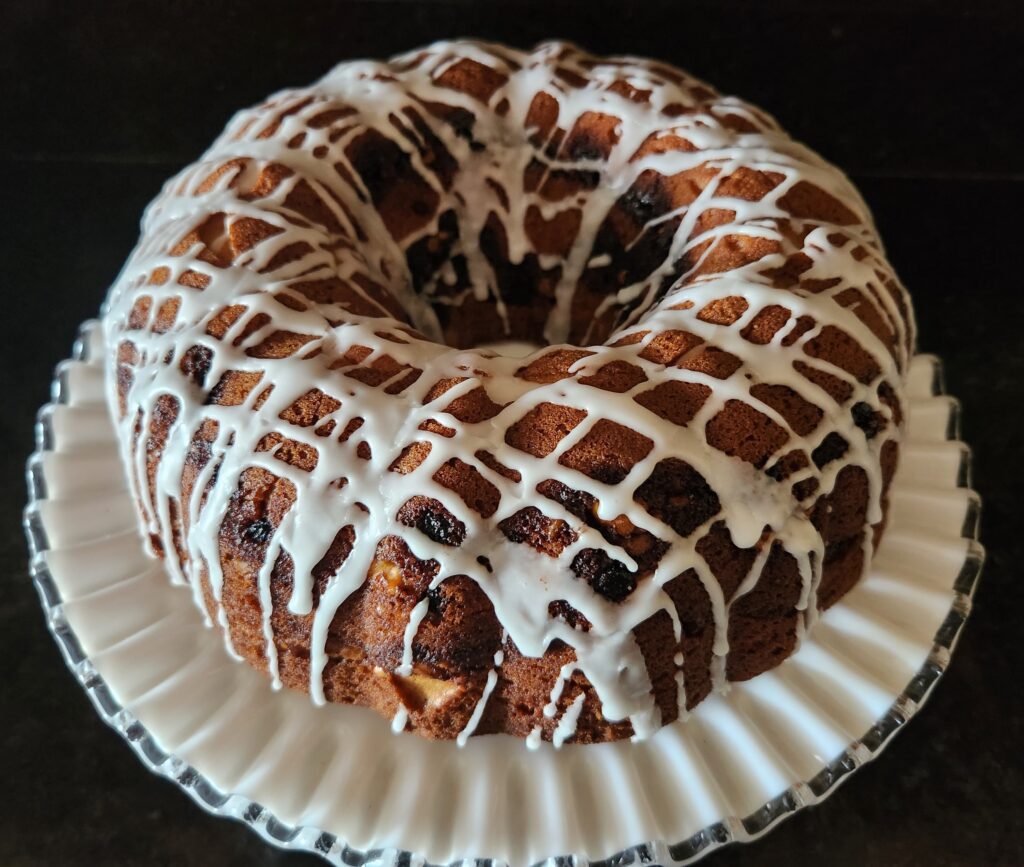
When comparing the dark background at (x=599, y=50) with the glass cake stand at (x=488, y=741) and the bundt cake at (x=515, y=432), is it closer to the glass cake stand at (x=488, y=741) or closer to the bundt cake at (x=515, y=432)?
the glass cake stand at (x=488, y=741)

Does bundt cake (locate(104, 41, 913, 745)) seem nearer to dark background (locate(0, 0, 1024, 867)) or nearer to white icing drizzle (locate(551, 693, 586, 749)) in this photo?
white icing drizzle (locate(551, 693, 586, 749))

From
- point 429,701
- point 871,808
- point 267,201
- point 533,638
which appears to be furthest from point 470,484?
point 871,808

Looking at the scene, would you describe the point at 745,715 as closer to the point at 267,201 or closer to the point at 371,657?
A: the point at 371,657

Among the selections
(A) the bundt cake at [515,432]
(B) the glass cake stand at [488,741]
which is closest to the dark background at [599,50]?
(B) the glass cake stand at [488,741]

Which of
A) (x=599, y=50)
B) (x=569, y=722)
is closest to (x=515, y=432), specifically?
(x=569, y=722)

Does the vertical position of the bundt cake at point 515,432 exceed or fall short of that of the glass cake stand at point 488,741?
it exceeds it
